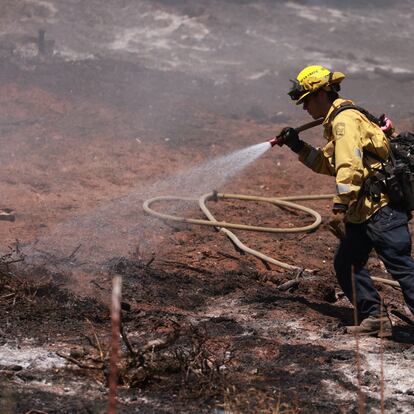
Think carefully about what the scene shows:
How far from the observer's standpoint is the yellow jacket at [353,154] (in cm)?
501

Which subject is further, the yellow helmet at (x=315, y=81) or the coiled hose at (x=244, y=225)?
the coiled hose at (x=244, y=225)

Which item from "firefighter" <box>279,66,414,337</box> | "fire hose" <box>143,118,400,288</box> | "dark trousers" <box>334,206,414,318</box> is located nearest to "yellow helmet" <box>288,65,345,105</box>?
"firefighter" <box>279,66,414,337</box>

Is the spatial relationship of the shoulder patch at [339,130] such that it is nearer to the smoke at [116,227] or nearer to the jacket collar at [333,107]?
the jacket collar at [333,107]

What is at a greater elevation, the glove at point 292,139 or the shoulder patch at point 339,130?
the shoulder patch at point 339,130

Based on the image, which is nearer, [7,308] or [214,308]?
[7,308]

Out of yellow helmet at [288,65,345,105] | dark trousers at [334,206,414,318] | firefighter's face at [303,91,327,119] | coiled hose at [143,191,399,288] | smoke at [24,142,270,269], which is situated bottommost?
smoke at [24,142,270,269]

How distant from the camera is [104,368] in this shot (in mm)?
4254

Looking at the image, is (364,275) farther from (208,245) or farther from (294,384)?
(208,245)

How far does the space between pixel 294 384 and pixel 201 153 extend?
7.17 m

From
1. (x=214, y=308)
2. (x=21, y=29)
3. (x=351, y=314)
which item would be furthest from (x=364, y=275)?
(x=21, y=29)

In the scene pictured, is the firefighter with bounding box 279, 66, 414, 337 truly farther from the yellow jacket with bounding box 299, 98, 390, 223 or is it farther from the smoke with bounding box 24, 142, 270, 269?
the smoke with bounding box 24, 142, 270, 269

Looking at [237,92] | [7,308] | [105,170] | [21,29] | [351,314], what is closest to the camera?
[7,308]

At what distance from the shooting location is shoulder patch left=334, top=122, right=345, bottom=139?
505 cm

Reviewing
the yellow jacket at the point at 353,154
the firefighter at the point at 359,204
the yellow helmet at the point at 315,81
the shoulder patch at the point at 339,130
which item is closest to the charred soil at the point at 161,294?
the firefighter at the point at 359,204
